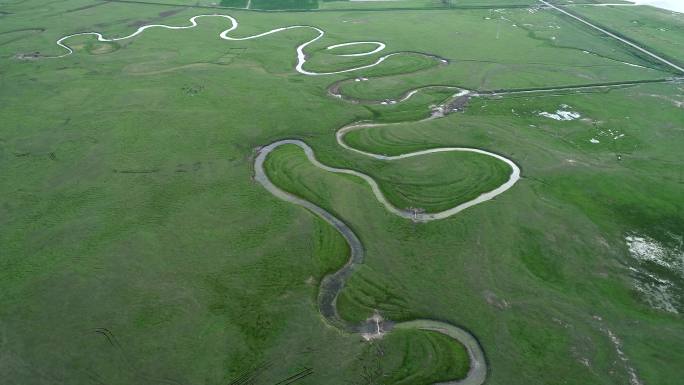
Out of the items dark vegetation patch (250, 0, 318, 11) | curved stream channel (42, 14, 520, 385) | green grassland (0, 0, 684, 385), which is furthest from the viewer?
dark vegetation patch (250, 0, 318, 11)

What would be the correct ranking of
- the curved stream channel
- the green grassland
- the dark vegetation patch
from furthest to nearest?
the dark vegetation patch → the curved stream channel → the green grassland

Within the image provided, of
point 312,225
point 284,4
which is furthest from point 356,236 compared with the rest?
point 284,4

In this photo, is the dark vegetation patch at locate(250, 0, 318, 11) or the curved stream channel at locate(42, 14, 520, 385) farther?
the dark vegetation patch at locate(250, 0, 318, 11)

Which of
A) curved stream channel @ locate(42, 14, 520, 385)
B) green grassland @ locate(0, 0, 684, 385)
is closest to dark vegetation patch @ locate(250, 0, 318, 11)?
green grassland @ locate(0, 0, 684, 385)

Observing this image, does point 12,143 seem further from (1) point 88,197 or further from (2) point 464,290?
(2) point 464,290

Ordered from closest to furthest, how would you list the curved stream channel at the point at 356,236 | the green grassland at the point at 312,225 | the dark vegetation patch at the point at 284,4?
1. the green grassland at the point at 312,225
2. the curved stream channel at the point at 356,236
3. the dark vegetation patch at the point at 284,4

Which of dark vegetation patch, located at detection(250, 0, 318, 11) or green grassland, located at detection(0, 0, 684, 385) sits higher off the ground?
dark vegetation patch, located at detection(250, 0, 318, 11)

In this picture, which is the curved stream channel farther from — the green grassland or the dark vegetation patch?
the dark vegetation patch

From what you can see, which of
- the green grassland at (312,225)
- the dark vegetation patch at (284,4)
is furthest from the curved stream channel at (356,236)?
the dark vegetation patch at (284,4)

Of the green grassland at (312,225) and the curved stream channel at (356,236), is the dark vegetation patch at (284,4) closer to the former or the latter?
the green grassland at (312,225)
